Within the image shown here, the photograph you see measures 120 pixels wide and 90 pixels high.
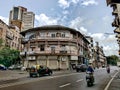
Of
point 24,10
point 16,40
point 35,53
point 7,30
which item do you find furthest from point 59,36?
point 24,10

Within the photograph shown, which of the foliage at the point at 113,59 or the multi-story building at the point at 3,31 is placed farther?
the foliage at the point at 113,59

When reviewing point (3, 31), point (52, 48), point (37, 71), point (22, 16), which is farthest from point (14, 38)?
point (22, 16)

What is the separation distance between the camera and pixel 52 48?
5866cm

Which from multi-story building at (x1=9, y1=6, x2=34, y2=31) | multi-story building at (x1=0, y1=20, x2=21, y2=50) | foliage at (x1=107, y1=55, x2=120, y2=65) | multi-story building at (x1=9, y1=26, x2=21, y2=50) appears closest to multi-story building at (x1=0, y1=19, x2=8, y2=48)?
multi-story building at (x1=0, y1=20, x2=21, y2=50)

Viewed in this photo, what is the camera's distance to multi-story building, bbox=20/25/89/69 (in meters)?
58.0

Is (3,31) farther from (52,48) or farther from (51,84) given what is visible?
(51,84)

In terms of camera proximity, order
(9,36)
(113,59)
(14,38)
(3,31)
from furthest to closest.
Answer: (113,59)
(14,38)
(9,36)
(3,31)

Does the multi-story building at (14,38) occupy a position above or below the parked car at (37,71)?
above

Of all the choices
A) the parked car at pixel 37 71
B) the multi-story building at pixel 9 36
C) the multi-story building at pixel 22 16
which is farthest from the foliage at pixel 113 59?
the parked car at pixel 37 71

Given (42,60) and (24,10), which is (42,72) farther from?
(24,10)

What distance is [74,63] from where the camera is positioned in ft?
199

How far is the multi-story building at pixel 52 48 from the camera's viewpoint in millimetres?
58000

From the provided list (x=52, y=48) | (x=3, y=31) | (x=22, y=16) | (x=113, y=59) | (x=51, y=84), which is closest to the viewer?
(x=51, y=84)

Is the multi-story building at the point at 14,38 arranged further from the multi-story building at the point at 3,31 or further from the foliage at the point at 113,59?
the foliage at the point at 113,59
